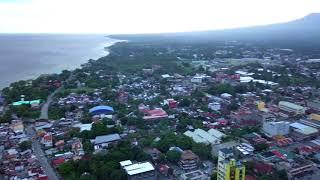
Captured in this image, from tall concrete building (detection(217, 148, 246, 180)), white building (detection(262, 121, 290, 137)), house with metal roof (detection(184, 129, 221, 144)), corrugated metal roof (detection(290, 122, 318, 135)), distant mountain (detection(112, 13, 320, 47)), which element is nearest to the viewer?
tall concrete building (detection(217, 148, 246, 180))

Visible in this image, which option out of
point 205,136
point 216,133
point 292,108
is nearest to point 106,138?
point 205,136

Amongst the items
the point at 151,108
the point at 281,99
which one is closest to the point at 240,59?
the point at 281,99

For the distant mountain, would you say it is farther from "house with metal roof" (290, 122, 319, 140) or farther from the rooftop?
the rooftop

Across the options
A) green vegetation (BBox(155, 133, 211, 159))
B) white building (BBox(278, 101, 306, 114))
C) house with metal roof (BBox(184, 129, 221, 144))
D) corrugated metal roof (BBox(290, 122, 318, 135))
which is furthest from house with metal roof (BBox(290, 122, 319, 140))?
green vegetation (BBox(155, 133, 211, 159))

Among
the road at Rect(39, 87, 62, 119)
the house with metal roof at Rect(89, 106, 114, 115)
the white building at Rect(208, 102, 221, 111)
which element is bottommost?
the road at Rect(39, 87, 62, 119)

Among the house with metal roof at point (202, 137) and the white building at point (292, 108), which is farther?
the white building at point (292, 108)

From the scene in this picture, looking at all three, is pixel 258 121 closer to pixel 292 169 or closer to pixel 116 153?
pixel 292 169

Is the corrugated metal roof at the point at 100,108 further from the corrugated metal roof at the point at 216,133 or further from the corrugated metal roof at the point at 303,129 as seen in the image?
the corrugated metal roof at the point at 303,129

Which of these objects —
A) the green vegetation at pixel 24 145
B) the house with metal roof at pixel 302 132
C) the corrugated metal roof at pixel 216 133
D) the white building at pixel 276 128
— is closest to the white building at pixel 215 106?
the white building at pixel 276 128
